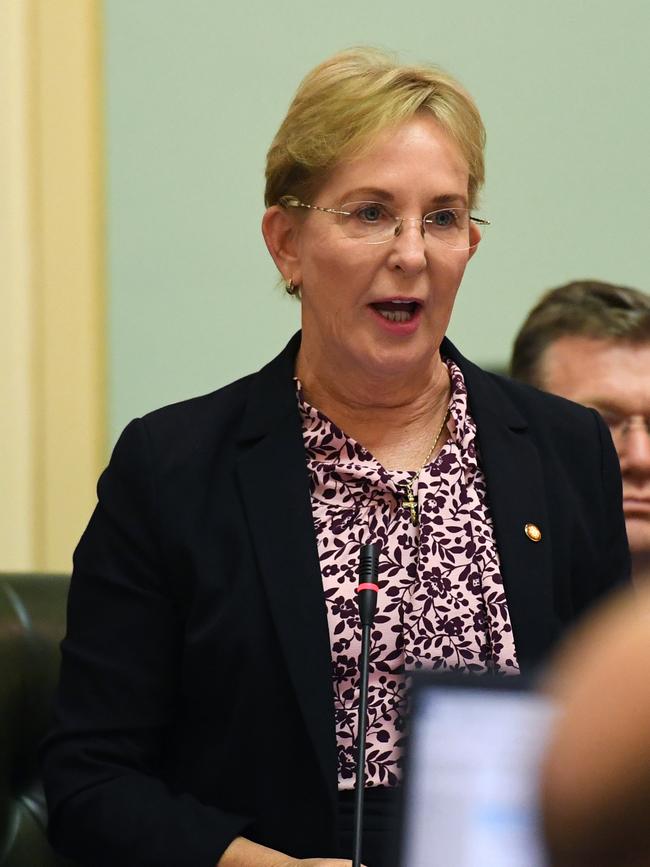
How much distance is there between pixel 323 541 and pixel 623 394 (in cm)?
76

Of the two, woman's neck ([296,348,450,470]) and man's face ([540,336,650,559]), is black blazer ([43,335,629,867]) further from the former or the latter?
man's face ([540,336,650,559])

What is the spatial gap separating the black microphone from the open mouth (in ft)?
1.29

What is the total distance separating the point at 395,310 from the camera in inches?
73.3

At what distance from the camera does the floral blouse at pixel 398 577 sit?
174 centimetres

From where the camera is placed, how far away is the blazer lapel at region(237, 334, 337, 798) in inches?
66.9

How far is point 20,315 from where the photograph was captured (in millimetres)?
3041

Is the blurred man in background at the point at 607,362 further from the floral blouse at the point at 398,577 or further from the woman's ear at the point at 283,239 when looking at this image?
the woman's ear at the point at 283,239

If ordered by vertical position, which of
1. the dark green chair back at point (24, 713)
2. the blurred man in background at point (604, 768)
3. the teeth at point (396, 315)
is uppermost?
the teeth at point (396, 315)

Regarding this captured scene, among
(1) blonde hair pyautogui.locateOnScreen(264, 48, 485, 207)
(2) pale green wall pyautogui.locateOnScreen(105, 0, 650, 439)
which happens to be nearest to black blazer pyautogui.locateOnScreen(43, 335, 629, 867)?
(1) blonde hair pyautogui.locateOnScreen(264, 48, 485, 207)

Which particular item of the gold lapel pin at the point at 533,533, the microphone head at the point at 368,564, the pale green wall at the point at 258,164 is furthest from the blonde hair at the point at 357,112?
the pale green wall at the point at 258,164

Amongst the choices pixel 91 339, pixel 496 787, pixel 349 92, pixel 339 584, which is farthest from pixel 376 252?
pixel 91 339

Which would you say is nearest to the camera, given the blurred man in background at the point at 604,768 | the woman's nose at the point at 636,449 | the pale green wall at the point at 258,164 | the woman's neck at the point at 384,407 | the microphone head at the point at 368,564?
the blurred man in background at the point at 604,768

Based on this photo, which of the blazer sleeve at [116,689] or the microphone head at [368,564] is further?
the blazer sleeve at [116,689]

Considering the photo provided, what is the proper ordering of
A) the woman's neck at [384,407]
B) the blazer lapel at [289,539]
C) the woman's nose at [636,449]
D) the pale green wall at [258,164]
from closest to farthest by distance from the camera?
the blazer lapel at [289,539] < the woman's neck at [384,407] < the woman's nose at [636,449] < the pale green wall at [258,164]
